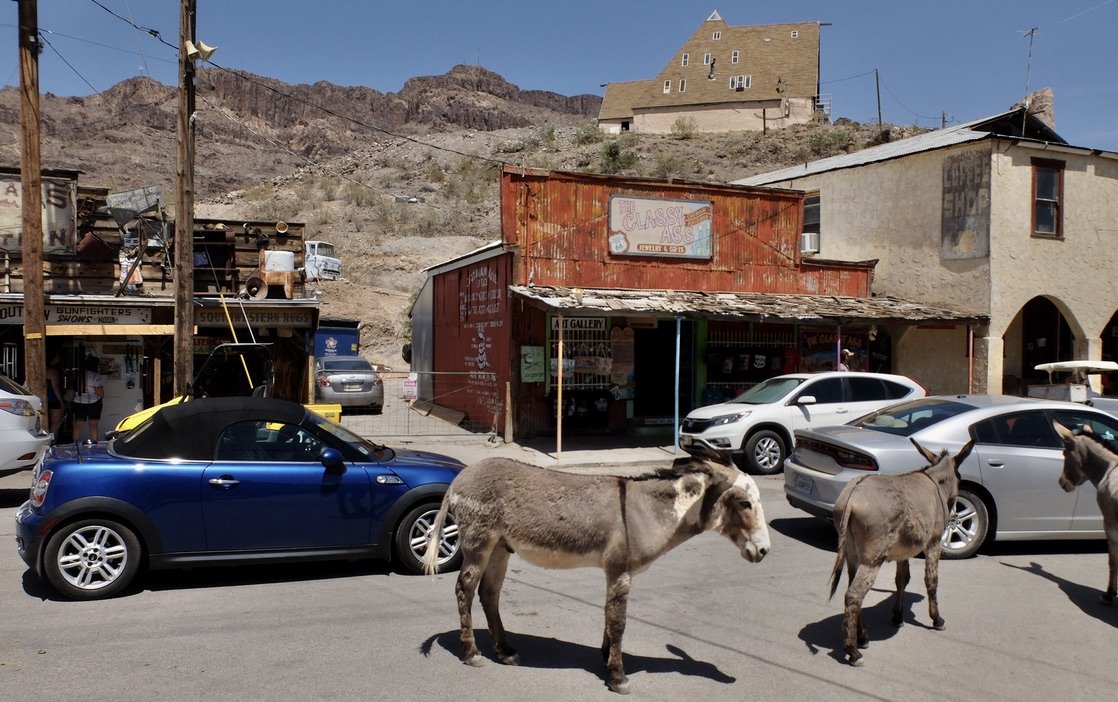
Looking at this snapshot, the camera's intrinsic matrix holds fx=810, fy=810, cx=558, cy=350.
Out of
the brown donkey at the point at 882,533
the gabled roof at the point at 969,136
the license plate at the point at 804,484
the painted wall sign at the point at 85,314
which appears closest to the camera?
the brown donkey at the point at 882,533

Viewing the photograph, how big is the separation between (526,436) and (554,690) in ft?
39.5

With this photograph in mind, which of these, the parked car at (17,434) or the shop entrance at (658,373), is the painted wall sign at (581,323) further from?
the parked car at (17,434)

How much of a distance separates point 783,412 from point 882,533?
8.27m

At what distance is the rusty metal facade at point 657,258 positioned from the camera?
16250mm

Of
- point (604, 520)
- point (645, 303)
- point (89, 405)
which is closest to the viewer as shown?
point (604, 520)

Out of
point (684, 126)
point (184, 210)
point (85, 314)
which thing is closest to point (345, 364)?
point (85, 314)

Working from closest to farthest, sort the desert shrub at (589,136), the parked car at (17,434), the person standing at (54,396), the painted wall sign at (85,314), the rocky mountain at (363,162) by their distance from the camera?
1. the parked car at (17,434)
2. the person standing at (54,396)
3. the painted wall sign at (85,314)
4. the rocky mountain at (363,162)
5. the desert shrub at (589,136)

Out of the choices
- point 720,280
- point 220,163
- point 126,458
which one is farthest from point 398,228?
point 220,163

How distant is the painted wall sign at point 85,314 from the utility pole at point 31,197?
2.39m

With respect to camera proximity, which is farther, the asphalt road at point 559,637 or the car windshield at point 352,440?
the car windshield at point 352,440

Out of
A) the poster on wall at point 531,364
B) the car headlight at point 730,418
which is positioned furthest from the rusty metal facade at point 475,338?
the car headlight at point 730,418

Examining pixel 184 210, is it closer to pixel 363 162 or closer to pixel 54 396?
pixel 54 396

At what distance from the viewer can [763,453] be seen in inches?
522

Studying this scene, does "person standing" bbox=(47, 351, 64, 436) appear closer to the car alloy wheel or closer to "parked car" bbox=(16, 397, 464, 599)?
"parked car" bbox=(16, 397, 464, 599)
